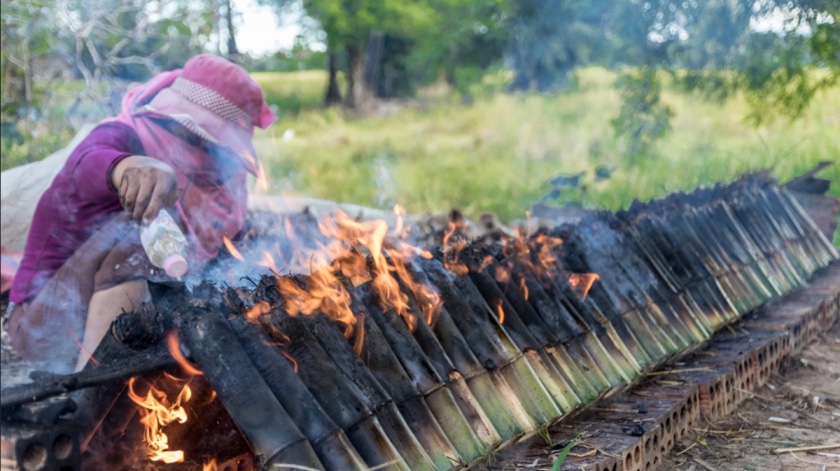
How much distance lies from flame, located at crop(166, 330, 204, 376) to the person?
2.83 feet

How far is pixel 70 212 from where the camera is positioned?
13.1ft

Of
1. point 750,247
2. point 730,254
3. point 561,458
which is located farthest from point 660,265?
point 561,458

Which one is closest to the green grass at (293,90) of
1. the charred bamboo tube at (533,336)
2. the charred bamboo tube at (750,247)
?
the charred bamboo tube at (750,247)

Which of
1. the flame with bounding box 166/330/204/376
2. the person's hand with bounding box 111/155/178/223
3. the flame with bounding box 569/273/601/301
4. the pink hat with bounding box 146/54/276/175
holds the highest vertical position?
the pink hat with bounding box 146/54/276/175

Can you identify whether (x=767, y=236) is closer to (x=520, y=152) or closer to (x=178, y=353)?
(x=178, y=353)

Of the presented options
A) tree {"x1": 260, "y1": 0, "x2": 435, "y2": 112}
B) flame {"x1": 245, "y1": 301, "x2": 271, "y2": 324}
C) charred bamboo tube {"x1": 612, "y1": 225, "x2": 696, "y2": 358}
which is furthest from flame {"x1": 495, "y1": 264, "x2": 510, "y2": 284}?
tree {"x1": 260, "y1": 0, "x2": 435, "y2": 112}

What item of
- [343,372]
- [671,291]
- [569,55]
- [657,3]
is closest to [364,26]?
[569,55]

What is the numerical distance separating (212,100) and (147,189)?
101 cm

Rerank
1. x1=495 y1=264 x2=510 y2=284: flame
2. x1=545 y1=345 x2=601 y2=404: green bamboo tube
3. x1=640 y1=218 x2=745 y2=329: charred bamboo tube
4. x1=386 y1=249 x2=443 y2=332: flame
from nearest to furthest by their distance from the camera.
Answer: x1=386 y1=249 x2=443 y2=332: flame
x1=545 y1=345 x2=601 y2=404: green bamboo tube
x1=495 y1=264 x2=510 y2=284: flame
x1=640 y1=218 x2=745 y2=329: charred bamboo tube

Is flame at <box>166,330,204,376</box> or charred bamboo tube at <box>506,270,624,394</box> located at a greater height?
flame at <box>166,330,204,376</box>

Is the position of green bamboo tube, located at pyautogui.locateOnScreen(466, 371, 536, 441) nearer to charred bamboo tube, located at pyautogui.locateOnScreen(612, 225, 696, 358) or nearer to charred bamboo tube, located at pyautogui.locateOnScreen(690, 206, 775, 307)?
charred bamboo tube, located at pyautogui.locateOnScreen(612, 225, 696, 358)

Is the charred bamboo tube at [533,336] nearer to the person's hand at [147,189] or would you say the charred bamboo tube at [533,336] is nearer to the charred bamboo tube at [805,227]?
the person's hand at [147,189]

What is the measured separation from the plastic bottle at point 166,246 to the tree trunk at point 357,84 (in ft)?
85.0

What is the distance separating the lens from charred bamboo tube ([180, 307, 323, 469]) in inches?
96.5
